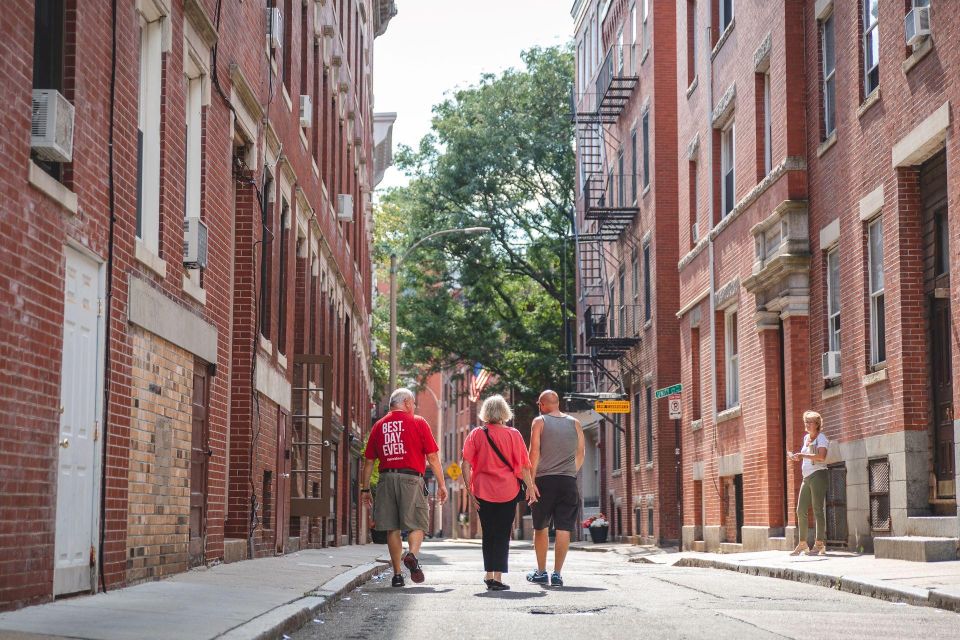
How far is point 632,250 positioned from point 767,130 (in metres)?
13.6

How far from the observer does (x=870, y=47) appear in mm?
17891

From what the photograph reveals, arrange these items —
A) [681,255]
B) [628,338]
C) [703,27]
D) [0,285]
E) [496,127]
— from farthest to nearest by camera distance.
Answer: [496,127] → [628,338] → [681,255] → [703,27] → [0,285]

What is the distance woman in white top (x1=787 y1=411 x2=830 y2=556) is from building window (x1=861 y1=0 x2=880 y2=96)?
4.31 metres

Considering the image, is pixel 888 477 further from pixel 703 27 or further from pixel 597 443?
pixel 597 443

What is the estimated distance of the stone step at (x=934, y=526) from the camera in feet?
46.9

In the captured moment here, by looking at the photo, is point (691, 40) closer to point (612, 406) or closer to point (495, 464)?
point (612, 406)

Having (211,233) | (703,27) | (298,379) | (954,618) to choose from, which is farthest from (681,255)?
(954,618)

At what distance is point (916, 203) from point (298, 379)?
10774mm

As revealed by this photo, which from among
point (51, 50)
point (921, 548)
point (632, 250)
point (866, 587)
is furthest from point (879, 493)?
point (632, 250)

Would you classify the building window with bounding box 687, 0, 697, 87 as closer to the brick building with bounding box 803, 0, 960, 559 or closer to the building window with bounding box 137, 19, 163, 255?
the brick building with bounding box 803, 0, 960, 559

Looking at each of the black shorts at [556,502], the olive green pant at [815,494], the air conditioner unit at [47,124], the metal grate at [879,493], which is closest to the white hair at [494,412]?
the black shorts at [556,502]

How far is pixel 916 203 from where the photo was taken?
16.3 metres

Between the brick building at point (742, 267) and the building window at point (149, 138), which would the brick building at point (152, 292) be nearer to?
the building window at point (149, 138)

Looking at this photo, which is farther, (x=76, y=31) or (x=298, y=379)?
(x=298, y=379)
